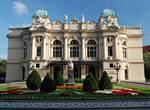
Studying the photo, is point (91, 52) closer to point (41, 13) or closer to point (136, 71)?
point (136, 71)

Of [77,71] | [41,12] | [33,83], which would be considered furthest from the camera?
[41,12]

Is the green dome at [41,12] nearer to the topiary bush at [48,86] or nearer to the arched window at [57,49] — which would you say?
the arched window at [57,49]

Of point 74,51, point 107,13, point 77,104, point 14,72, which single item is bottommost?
point 77,104

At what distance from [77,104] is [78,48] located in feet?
128

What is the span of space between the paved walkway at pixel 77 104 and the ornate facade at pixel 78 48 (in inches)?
1426

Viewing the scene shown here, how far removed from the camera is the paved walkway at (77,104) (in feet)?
51.7

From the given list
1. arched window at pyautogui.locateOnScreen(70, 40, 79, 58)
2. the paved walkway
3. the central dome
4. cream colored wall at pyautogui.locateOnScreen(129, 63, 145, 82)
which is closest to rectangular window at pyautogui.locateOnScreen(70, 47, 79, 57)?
arched window at pyautogui.locateOnScreen(70, 40, 79, 58)

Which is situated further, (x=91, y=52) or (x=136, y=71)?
(x=136, y=71)

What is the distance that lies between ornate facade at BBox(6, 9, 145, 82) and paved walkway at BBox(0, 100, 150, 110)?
119ft

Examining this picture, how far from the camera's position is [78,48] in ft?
180

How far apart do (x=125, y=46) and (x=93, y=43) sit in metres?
8.20

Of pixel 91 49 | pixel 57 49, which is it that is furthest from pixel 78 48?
pixel 57 49

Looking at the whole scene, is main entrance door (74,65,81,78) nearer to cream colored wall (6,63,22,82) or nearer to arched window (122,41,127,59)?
arched window (122,41,127,59)

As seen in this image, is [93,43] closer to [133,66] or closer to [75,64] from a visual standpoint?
[75,64]
